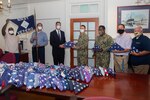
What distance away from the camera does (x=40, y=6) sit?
583 cm

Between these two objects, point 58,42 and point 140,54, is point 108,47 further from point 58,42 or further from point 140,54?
point 58,42

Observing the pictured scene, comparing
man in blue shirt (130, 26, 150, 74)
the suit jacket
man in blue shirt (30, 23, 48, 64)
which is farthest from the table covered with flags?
man in blue shirt (30, 23, 48, 64)

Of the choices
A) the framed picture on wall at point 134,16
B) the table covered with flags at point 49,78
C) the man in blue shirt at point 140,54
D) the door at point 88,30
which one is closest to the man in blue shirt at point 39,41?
the door at point 88,30

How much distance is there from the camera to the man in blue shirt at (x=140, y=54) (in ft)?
11.2

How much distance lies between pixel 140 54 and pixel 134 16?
1.46 metres

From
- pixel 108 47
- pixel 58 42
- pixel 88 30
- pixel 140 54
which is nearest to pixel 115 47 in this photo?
pixel 108 47

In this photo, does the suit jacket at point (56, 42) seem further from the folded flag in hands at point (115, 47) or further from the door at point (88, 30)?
the folded flag in hands at point (115, 47)

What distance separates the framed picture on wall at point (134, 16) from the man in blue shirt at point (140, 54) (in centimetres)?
110

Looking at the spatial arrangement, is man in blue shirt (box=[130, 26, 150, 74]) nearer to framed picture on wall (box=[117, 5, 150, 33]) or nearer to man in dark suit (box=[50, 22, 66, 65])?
framed picture on wall (box=[117, 5, 150, 33])

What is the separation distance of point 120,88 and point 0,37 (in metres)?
5.45

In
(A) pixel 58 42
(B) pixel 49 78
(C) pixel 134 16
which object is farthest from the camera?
(A) pixel 58 42

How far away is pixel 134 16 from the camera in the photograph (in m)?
4.54

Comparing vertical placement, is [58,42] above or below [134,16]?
below

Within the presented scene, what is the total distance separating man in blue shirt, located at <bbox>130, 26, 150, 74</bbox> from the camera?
342cm
